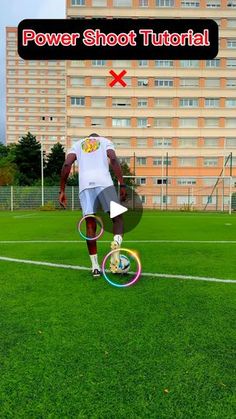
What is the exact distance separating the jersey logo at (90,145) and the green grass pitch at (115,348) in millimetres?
1563

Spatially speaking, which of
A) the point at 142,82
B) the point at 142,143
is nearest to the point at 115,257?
the point at 142,143

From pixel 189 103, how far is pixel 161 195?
53.7ft

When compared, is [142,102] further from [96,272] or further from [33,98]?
[33,98]

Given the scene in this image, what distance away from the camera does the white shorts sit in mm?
4867

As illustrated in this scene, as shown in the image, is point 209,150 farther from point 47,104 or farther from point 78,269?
point 47,104

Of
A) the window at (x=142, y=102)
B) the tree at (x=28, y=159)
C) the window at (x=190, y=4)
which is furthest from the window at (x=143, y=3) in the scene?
the tree at (x=28, y=159)

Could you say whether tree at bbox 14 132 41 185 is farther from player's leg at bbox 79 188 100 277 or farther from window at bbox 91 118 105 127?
player's leg at bbox 79 188 100 277

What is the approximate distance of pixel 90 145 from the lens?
195 inches

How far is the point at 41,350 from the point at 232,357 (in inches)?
48.0

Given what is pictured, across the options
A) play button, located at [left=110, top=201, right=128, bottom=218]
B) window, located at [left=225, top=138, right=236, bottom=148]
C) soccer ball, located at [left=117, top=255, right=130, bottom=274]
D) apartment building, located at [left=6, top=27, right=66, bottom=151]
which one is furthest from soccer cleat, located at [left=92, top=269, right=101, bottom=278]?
apartment building, located at [left=6, top=27, right=66, bottom=151]

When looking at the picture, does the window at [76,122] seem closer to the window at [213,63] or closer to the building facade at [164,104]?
the building facade at [164,104]

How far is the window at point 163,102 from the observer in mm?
55619

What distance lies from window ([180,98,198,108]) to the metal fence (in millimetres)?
10049

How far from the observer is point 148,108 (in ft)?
182
